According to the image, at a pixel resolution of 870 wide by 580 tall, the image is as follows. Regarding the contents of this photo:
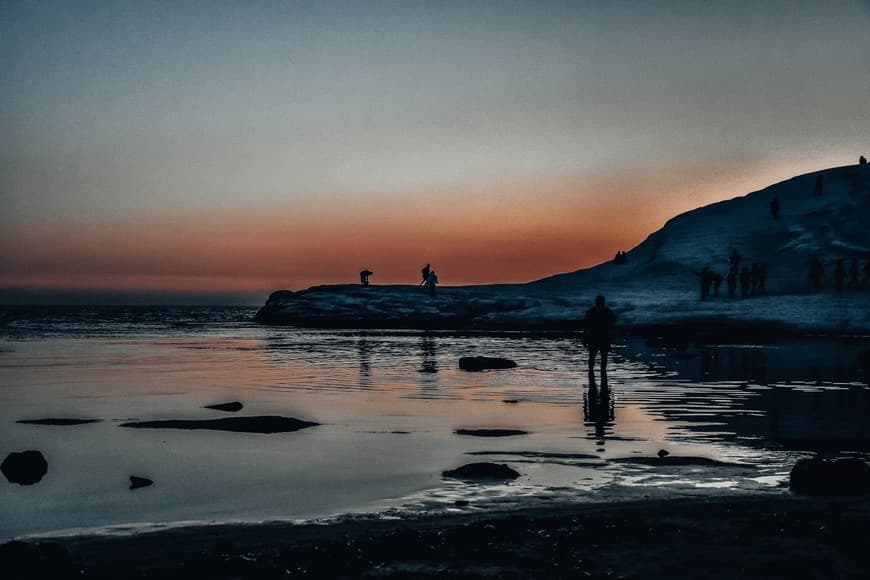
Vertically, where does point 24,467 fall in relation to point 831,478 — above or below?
below

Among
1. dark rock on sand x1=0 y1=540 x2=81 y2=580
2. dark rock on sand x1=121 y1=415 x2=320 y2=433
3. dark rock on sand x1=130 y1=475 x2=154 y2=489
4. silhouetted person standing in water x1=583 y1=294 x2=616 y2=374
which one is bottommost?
dark rock on sand x1=130 y1=475 x2=154 y2=489

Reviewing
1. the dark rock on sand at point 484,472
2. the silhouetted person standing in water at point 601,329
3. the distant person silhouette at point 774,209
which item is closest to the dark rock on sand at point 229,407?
the dark rock on sand at point 484,472

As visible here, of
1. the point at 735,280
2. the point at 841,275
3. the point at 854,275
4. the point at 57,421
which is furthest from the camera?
the point at 735,280

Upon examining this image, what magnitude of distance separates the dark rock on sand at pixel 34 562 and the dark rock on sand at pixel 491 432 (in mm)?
10265

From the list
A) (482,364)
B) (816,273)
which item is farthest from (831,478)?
(816,273)

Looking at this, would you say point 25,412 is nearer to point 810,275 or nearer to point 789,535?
point 789,535

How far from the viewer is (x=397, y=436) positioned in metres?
17.2

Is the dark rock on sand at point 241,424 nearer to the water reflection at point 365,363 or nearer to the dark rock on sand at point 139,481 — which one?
the dark rock on sand at point 139,481

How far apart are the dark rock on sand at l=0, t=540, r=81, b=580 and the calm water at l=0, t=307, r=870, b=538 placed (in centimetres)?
213

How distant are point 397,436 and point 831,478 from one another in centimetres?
794

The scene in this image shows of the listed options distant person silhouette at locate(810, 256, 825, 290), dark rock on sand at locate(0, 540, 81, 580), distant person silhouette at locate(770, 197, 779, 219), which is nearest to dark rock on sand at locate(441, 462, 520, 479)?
dark rock on sand at locate(0, 540, 81, 580)

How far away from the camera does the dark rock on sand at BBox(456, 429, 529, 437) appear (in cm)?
1741

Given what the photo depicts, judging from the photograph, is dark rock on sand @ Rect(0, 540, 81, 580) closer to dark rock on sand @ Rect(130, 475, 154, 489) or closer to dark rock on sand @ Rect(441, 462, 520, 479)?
dark rock on sand @ Rect(130, 475, 154, 489)

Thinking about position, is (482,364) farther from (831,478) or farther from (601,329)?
(831,478)
